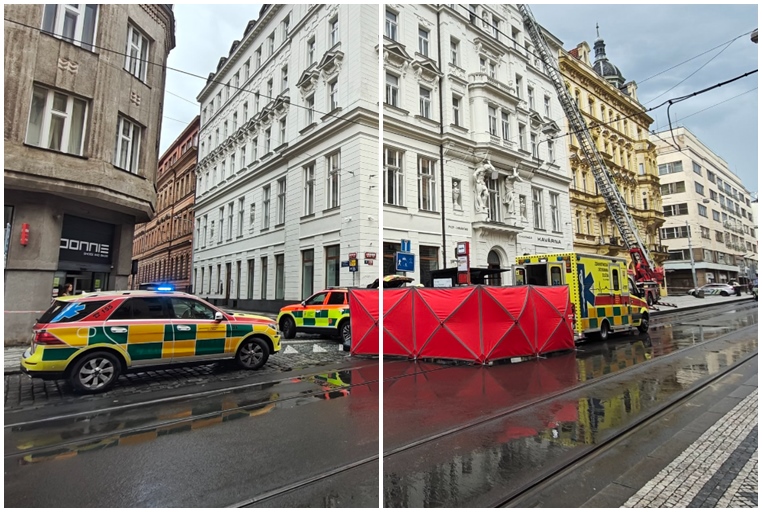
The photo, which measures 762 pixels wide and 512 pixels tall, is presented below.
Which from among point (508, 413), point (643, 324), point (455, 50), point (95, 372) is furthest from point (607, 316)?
point (455, 50)

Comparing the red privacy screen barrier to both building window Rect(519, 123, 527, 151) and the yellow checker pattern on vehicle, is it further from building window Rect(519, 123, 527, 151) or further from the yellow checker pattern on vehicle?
building window Rect(519, 123, 527, 151)

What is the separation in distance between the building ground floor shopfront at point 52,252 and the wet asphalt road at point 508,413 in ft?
23.2

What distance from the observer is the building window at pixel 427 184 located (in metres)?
15.9

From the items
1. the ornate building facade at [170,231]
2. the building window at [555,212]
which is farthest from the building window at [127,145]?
the building window at [555,212]

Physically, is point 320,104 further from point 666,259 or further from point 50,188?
point 666,259

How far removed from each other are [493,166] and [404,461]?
1868 cm

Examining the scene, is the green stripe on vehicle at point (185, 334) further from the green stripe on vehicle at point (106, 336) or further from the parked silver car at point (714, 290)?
the parked silver car at point (714, 290)

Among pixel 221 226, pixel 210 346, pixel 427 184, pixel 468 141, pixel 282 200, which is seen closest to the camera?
pixel 210 346

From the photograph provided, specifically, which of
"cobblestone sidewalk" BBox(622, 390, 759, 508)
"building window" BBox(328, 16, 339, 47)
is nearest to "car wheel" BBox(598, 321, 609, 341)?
"cobblestone sidewalk" BBox(622, 390, 759, 508)

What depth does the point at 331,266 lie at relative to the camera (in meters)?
9.43

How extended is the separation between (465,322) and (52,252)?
8709 millimetres

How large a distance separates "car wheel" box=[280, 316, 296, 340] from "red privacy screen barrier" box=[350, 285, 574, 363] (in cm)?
270

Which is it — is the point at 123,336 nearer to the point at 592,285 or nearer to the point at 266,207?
the point at 266,207

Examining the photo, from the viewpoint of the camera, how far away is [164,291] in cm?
659
